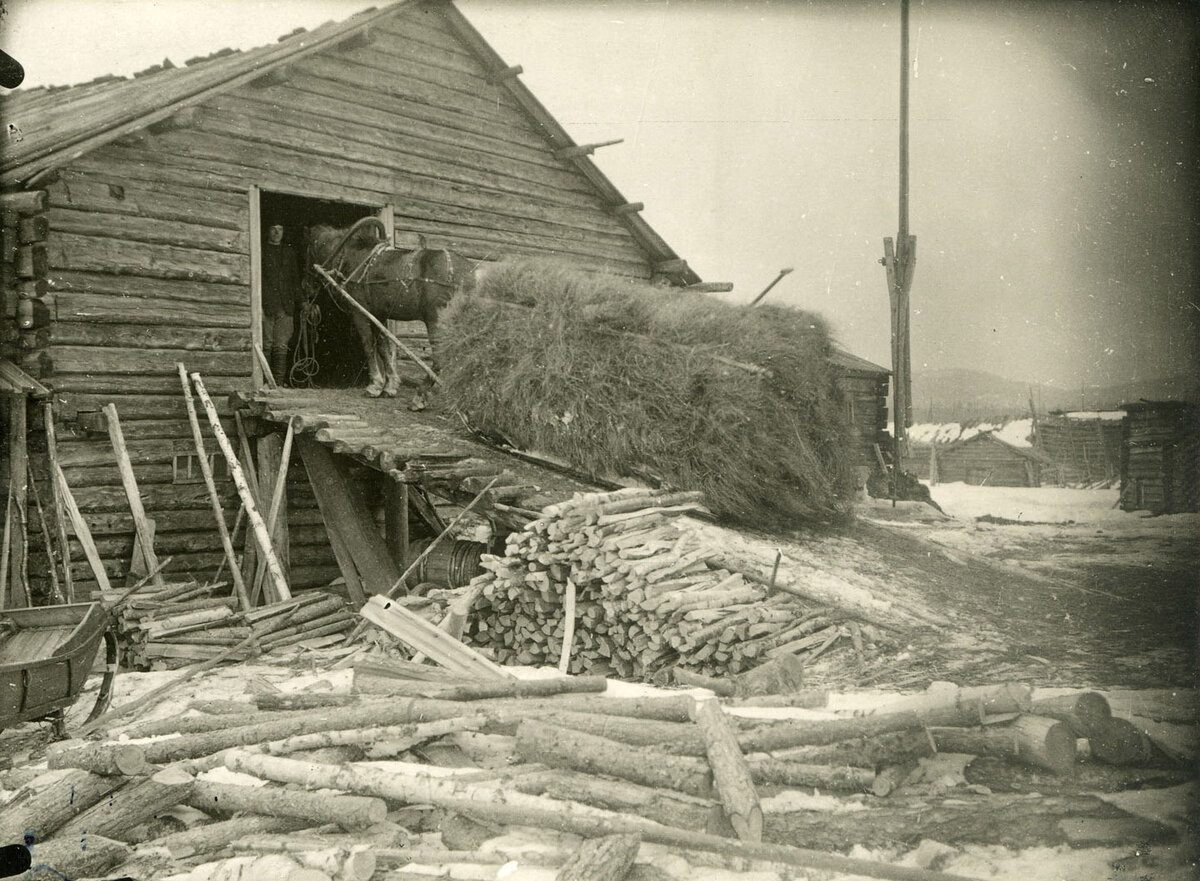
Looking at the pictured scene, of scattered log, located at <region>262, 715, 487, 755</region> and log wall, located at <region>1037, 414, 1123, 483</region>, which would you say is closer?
scattered log, located at <region>262, 715, 487, 755</region>

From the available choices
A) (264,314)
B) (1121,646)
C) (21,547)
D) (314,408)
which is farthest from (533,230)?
(1121,646)

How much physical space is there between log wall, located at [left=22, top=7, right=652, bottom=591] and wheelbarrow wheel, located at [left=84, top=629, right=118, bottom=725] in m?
3.02

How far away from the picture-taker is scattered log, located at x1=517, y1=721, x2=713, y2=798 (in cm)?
464

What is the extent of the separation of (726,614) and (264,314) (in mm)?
9203

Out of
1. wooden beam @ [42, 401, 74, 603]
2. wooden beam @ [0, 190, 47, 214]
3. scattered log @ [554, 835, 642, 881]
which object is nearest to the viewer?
scattered log @ [554, 835, 642, 881]

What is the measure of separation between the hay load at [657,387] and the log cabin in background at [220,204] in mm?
1881

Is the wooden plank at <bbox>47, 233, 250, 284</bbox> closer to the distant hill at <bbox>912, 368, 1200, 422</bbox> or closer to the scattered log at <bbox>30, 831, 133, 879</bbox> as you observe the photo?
the scattered log at <bbox>30, 831, 133, 879</bbox>

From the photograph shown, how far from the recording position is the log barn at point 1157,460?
1688 centimetres

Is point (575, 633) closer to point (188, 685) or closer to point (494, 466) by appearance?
point (494, 466)

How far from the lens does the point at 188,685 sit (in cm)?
832

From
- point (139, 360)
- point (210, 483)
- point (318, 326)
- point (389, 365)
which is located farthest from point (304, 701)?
point (318, 326)

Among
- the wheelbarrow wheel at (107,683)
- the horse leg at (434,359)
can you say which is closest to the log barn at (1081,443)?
the horse leg at (434,359)

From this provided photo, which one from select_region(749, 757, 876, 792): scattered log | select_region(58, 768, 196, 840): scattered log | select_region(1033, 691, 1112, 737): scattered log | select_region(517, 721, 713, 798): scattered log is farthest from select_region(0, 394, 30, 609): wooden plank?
select_region(1033, 691, 1112, 737): scattered log

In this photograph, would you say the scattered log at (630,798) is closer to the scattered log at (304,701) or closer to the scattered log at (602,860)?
the scattered log at (602,860)
